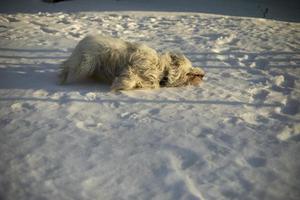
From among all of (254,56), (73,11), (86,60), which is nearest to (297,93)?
(254,56)

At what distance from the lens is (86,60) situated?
17.3ft

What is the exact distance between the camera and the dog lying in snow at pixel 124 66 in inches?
206

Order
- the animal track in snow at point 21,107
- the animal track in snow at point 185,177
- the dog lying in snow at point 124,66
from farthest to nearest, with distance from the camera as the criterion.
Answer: the dog lying in snow at point 124,66 → the animal track in snow at point 21,107 → the animal track in snow at point 185,177

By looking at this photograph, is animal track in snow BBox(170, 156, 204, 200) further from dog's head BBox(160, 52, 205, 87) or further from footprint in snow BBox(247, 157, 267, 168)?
dog's head BBox(160, 52, 205, 87)

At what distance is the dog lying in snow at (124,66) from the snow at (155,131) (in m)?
0.16

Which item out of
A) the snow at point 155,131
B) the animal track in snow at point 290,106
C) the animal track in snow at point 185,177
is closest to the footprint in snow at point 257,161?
the snow at point 155,131

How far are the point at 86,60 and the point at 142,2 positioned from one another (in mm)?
7559

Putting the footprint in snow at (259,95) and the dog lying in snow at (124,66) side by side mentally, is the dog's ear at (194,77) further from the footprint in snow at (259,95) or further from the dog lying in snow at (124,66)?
the footprint in snow at (259,95)

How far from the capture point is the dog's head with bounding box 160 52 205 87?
541 cm

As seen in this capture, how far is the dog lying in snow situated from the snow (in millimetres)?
163

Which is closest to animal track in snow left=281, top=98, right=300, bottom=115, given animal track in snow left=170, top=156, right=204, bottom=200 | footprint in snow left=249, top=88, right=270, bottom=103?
footprint in snow left=249, top=88, right=270, bottom=103

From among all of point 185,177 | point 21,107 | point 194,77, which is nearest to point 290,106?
point 194,77

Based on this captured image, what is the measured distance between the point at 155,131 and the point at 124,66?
4.85ft

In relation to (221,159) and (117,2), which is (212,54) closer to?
(221,159)
